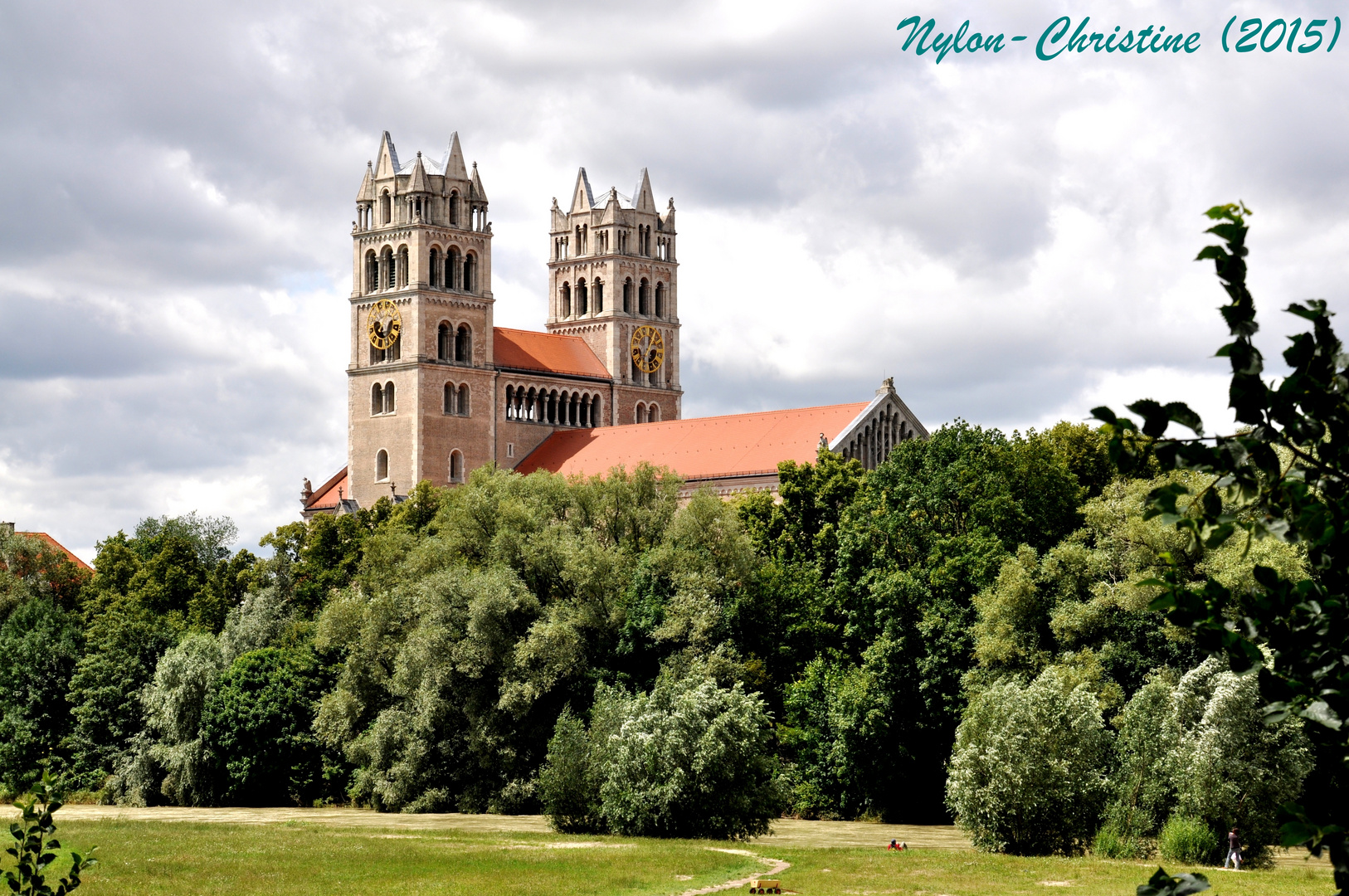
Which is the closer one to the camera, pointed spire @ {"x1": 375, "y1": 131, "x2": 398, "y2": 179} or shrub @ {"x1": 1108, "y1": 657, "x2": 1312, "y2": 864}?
shrub @ {"x1": 1108, "y1": 657, "x2": 1312, "y2": 864}

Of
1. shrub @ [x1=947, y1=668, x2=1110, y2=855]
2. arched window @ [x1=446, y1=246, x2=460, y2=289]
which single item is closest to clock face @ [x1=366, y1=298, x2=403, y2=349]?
arched window @ [x1=446, y1=246, x2=460, y2=289]

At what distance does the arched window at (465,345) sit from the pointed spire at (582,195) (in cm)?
1817

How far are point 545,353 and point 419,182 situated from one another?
1402 centimetres


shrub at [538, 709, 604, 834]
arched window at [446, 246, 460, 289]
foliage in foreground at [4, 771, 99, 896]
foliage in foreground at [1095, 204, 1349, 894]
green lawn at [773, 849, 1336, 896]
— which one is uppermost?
arched window at [446, 246, 460, 289]

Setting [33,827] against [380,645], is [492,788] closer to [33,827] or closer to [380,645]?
[380,645]

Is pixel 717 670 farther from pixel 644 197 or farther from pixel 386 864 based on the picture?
pixel 644 197

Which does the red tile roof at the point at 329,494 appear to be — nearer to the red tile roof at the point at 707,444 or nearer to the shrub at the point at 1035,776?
the red tile roof at the point at 707,444

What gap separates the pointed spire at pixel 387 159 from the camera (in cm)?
10000

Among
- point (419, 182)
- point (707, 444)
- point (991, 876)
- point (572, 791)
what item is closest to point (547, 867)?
point (991, 876)

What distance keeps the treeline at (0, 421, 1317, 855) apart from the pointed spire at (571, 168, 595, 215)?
138 feet

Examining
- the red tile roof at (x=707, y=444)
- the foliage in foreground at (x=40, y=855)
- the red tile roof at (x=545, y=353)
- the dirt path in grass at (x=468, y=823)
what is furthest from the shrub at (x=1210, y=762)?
the red tile roof at (x=545, y=353)

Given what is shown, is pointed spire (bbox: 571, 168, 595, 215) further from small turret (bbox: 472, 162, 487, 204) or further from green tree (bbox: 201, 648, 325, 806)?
green tree (bbox: 201, 648, 325, 806)

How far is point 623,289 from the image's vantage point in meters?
110

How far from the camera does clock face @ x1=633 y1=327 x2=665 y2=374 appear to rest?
109m
